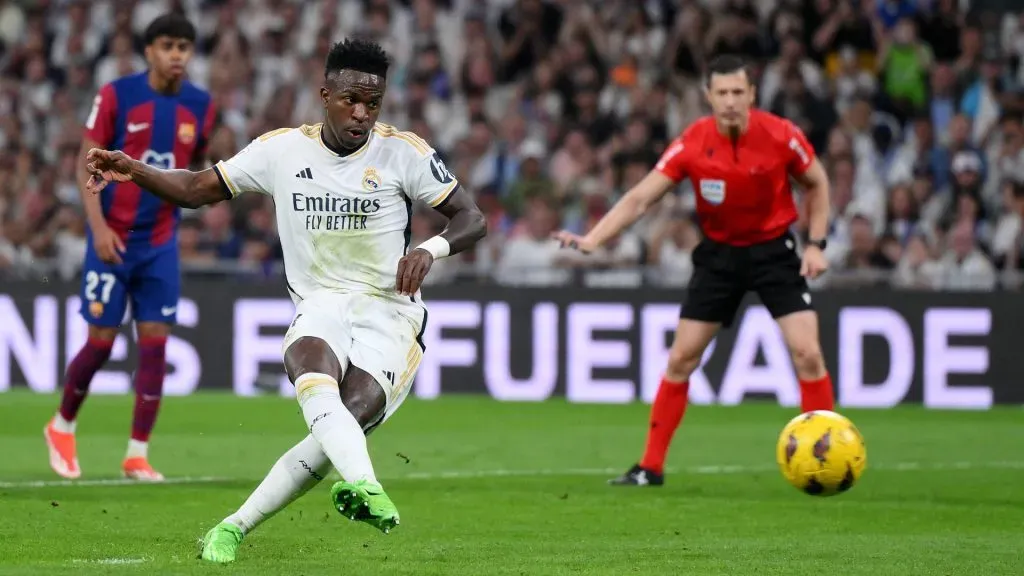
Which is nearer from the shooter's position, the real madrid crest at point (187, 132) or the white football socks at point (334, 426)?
the white football socks at point (334, 426)

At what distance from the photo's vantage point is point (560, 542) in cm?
776

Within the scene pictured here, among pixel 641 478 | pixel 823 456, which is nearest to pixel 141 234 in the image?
pixel 641 478

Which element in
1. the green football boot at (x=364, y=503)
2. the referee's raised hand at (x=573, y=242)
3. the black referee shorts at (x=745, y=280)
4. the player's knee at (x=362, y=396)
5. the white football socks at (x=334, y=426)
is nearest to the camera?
the green football boot at (x=364, y=503)

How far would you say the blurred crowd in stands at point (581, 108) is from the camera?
57.5 ft

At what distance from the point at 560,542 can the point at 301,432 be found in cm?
631

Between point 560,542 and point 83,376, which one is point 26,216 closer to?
point 83,376

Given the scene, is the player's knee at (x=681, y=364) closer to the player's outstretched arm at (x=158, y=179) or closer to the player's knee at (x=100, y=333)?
the player's knee at (x=100, y=333)

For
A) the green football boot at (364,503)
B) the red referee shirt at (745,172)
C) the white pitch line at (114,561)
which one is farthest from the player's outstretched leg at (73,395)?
the green football boot at (364,503)

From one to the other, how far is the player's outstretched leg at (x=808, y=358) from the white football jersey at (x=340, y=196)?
346 cm

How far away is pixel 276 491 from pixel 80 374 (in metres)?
3.95

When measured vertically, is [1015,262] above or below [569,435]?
above

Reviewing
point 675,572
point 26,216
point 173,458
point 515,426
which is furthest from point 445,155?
point 675,572

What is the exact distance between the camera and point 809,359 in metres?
10.2

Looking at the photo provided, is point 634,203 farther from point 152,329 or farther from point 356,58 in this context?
point 356,58
